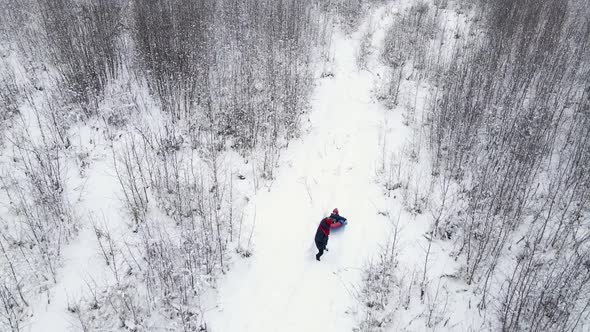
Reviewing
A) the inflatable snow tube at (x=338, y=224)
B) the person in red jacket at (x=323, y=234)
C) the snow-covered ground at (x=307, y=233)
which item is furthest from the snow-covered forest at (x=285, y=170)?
the person in red jacket at (x=323, y=234)

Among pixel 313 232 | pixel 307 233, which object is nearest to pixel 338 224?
pixel 313 232

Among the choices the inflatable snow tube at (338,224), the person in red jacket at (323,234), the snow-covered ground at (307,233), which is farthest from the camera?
the inflatable snow tube at (338,224)

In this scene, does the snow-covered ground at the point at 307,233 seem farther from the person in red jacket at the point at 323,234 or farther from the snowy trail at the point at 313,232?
the person in red jacket at the point at 323,234

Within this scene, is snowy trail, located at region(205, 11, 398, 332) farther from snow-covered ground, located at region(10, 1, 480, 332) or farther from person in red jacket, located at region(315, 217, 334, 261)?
person in red jacket, located at region(315, 217, 334, 261)

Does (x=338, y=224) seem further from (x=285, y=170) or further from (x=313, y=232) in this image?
(x=285, y=170)

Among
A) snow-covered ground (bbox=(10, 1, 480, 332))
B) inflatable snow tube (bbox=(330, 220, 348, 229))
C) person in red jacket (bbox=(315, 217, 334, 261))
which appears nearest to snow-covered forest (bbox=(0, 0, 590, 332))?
snow-covered ground (bbox=(10, 1, 480, 332))

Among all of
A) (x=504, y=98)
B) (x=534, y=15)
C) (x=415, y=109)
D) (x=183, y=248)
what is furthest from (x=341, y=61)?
(x=183, y=248)
